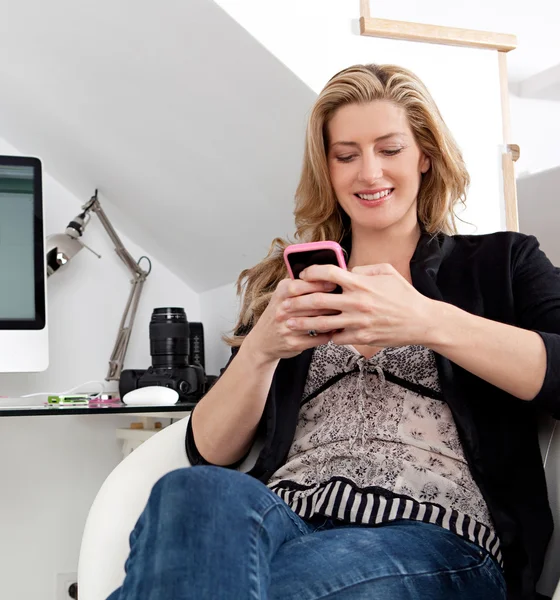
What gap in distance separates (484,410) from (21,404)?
1088mm

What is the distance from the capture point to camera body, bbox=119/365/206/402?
174 centimetres

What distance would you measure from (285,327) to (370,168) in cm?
31

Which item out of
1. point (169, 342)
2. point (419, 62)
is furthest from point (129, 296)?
point (419, 62)

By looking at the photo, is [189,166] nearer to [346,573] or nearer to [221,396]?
[221,396]

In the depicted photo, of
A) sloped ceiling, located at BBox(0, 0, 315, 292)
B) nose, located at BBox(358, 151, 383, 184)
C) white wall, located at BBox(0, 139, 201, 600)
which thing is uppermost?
sloped ceiling, located at BBox(0, 0, 315, 292)

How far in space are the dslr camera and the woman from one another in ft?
1.69

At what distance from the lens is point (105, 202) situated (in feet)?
7.00

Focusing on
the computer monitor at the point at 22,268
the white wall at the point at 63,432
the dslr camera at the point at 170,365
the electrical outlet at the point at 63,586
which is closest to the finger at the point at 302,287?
the dslr camera at the point at 170,365

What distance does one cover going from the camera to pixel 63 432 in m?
2.08

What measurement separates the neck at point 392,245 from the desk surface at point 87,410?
1.64 feet

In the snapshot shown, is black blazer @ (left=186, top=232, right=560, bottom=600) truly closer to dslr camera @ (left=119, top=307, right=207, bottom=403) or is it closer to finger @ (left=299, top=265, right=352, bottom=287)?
finger @ (left=299, top=265, right=352, bottom=287)

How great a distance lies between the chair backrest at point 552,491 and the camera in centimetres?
103

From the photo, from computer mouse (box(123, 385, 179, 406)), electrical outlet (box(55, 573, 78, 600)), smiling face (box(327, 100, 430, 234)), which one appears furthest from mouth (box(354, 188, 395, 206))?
electrical outlet (box(55, 573, 78, 600))

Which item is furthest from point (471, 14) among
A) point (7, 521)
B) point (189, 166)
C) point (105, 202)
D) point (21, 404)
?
point (7, 521)
